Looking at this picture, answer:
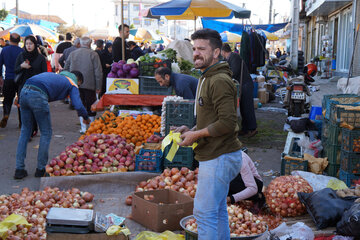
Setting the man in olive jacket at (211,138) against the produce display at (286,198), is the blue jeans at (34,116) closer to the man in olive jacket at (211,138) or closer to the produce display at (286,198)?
the produce display at (286,198)

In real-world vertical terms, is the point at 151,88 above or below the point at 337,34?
below

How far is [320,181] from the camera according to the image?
5.54 meters

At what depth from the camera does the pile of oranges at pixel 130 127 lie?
23.7ft

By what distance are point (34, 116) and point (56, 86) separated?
1.90 ft

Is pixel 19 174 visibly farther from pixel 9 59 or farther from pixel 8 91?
pixel 9 59

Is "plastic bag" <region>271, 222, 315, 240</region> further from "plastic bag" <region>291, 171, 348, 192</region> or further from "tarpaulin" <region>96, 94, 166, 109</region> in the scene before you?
"tarpaulin" <region>96, 94, 166, 109</region>

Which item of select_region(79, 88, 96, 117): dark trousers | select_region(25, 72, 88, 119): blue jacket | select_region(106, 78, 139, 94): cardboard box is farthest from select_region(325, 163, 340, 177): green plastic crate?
select_region(79, 88, 96, 117): dark trousers

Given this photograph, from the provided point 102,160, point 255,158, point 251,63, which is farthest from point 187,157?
point 251,63

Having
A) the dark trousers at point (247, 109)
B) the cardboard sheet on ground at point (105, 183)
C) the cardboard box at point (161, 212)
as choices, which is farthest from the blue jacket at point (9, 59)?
the cardboard box at point (161, 212)

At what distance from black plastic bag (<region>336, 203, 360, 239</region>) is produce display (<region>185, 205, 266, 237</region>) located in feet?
2.35

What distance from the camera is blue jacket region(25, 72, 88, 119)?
Result: 19.9 feet

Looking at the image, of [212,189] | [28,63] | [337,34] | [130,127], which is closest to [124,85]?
[130,127]

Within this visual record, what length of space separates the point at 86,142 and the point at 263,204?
9.44ft

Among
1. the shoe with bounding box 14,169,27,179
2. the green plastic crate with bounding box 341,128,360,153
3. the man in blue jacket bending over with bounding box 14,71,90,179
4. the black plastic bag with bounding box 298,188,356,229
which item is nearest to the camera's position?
the black plastic bag with bounding box 298,188,356,229
